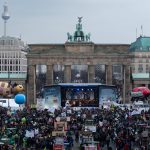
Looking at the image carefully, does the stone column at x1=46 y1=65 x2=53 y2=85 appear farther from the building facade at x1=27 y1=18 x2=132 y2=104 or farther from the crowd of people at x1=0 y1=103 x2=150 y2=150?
the crowd of people at x1=0 y1=103 x2=150 y2=150

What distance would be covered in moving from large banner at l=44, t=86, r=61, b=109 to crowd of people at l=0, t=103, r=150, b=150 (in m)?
21.7

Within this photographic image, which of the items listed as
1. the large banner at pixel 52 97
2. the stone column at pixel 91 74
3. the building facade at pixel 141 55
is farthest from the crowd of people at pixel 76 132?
the building facade at pixel 141 55

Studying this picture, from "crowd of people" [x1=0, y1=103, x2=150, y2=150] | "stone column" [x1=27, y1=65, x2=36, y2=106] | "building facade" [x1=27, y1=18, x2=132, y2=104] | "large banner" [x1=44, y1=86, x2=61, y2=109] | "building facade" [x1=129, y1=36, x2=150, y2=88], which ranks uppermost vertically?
"building facade" [x1=129, y1=36, x2=150, y2=88]

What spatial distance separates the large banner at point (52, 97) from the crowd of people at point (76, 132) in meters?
21.7

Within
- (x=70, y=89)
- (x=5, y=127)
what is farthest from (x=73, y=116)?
(x=70, y=89)

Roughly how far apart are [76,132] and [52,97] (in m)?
33.0

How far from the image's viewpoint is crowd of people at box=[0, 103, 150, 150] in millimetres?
33344

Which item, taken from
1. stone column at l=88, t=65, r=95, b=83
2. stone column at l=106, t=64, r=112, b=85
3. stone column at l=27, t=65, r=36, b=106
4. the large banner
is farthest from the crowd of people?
stone column at l=88, t=65, r=95, b=83

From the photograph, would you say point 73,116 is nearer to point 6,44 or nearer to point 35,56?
point 35,56

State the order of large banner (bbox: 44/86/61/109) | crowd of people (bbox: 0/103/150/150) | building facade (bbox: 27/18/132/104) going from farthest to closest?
1. building facade (bbox: 27/18/132/104)
2. large banner (bbox: 44/86/61/109)
3. crowd of people (bbox: 0/103/150/150)

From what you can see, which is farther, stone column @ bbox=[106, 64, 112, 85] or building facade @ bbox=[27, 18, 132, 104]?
stone column @ bbox=[106, 64, 112, 85]

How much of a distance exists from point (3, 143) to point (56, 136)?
12.2 feet

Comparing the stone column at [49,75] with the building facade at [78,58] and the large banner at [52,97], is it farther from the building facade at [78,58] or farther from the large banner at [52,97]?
the large banner at [52,97]

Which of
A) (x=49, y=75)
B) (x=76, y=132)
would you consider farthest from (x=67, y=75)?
(x=76, y=132)
